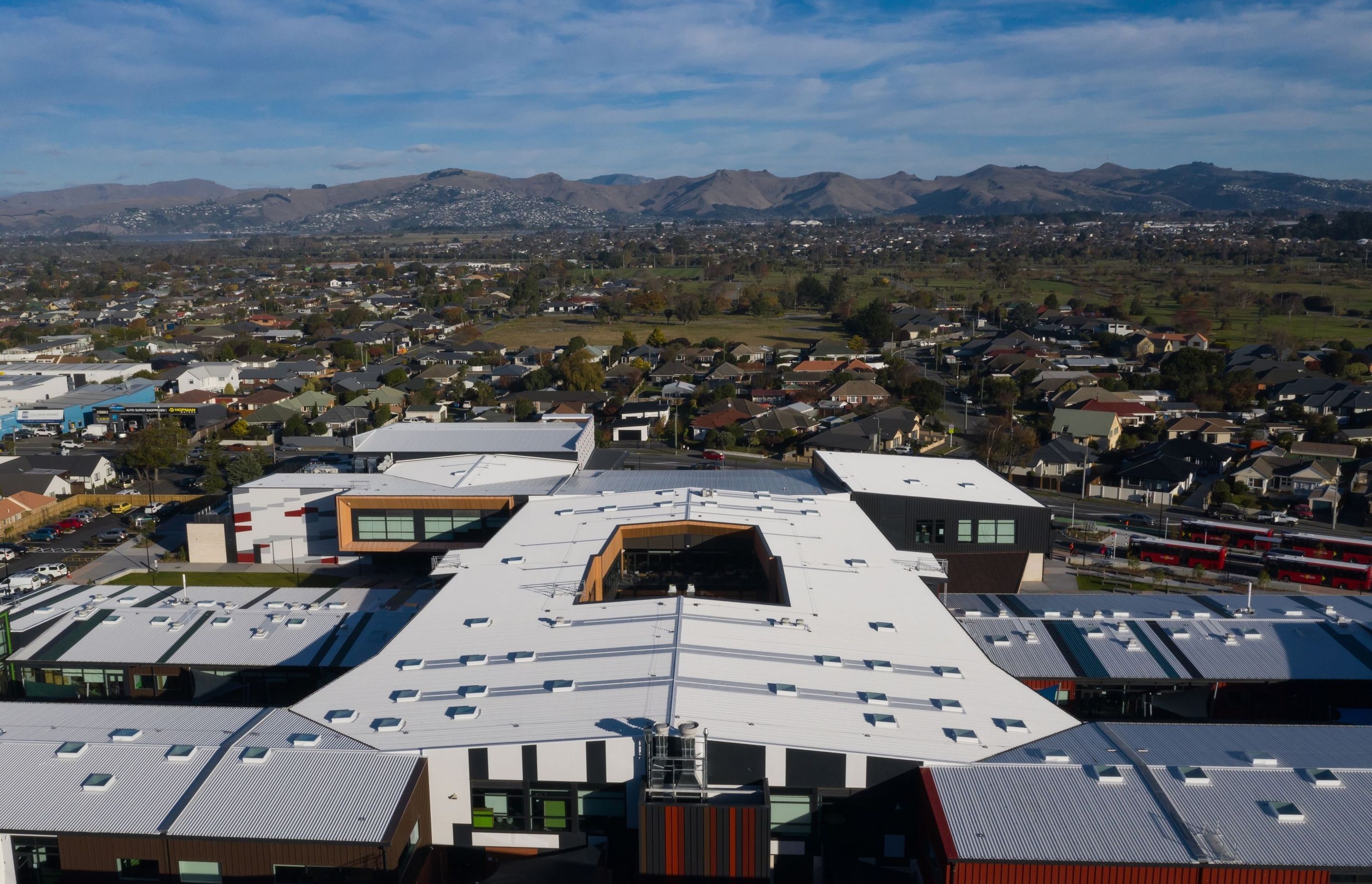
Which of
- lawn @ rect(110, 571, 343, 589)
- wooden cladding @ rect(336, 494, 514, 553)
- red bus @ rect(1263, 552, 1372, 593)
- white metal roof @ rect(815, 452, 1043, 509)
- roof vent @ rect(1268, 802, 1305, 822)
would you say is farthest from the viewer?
lawn @ rect(110, 571, 343, 589)

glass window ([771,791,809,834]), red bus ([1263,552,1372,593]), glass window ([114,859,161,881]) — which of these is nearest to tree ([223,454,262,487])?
glass window ([114,859,161,881])

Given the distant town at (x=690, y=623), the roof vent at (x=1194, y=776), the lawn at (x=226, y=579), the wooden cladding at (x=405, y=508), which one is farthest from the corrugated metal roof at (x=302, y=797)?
the lawn at (x=226, y=579)

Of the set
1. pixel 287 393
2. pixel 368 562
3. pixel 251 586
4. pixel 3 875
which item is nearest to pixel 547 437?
pixel 368 562

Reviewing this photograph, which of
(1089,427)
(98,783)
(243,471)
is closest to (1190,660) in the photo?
(98,783)

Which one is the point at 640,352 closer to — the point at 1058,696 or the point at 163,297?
the point at 1058,696

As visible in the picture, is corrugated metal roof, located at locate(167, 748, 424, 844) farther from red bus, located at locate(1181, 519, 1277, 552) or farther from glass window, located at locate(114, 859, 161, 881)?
red bus, located at locate(1181, 519, 1277, 552)

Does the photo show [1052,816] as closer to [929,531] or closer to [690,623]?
[690,623]
